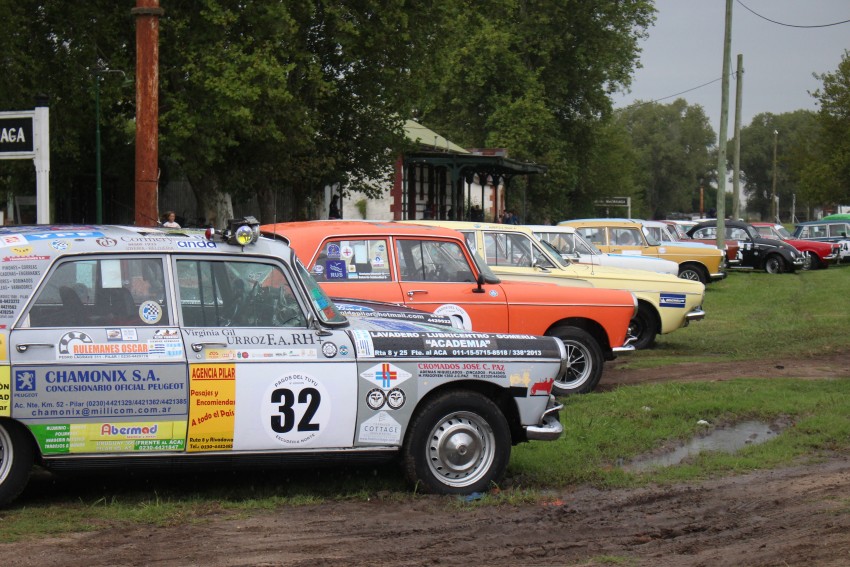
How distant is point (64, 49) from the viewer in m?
28.2

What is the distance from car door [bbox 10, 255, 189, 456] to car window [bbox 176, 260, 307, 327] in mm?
206

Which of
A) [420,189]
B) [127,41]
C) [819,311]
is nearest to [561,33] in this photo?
[420,189]

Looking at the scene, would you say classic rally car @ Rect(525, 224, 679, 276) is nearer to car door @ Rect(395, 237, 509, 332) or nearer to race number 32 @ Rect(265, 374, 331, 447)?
car door @ Rect(395, 237, 509, 332)

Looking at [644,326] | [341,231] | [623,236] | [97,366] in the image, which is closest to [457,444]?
[97,366]

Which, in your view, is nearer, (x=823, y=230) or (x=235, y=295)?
(x=235, y=295)

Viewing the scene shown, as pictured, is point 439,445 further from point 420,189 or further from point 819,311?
point 420,189

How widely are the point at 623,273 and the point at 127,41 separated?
1780cm

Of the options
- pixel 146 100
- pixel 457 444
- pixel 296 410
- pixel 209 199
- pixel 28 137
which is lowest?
pixel 457 444

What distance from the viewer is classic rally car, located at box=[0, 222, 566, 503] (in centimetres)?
626

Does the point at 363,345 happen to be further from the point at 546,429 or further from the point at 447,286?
the point at 447,286

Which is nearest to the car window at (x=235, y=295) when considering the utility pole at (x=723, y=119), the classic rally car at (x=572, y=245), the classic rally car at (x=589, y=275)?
the classic rally car at (x=589, y=275)

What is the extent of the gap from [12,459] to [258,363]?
150 cm

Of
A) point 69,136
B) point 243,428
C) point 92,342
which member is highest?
point 69,136

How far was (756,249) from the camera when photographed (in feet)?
121
